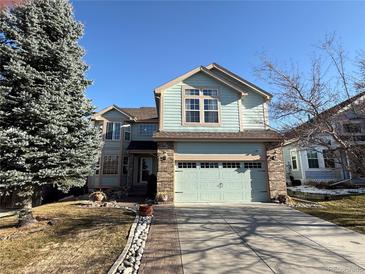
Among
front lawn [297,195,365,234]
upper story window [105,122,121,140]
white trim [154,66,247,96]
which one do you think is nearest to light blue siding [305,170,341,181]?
front lawn [297,195,365,234]

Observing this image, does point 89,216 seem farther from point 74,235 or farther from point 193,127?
point 193,127

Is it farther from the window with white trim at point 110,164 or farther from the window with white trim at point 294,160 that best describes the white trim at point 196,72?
the window with white trim at point 294,160

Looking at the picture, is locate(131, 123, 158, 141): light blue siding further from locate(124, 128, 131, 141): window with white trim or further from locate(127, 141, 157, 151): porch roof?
locate(127, 141, 157, 151): porch roof

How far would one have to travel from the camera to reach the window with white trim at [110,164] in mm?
19906

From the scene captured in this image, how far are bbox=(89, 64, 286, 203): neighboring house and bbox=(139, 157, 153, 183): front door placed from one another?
7.61 metres

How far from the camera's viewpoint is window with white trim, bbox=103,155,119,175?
784 inches

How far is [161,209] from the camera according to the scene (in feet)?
35.0

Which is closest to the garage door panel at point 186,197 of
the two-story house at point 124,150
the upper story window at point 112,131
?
the two-story house at point 124,150

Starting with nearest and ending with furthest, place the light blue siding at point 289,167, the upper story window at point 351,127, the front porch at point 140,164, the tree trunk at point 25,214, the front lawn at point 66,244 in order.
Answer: the front lawn at point 66,244, the tree trunk at point 25,214, the upper story window at point 351,127, the front porch at point 140,164, the light blue siding at point 289,167

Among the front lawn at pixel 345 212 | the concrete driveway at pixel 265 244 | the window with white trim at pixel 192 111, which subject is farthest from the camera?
the window with white trim at pixel 192 111

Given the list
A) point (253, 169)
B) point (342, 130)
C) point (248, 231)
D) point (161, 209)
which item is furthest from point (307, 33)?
point (161, 209)

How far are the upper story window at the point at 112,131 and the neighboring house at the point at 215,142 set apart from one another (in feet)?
28.1

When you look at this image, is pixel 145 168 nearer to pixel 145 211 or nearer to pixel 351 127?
pixel 145 211

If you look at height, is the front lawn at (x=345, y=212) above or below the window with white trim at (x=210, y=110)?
below
